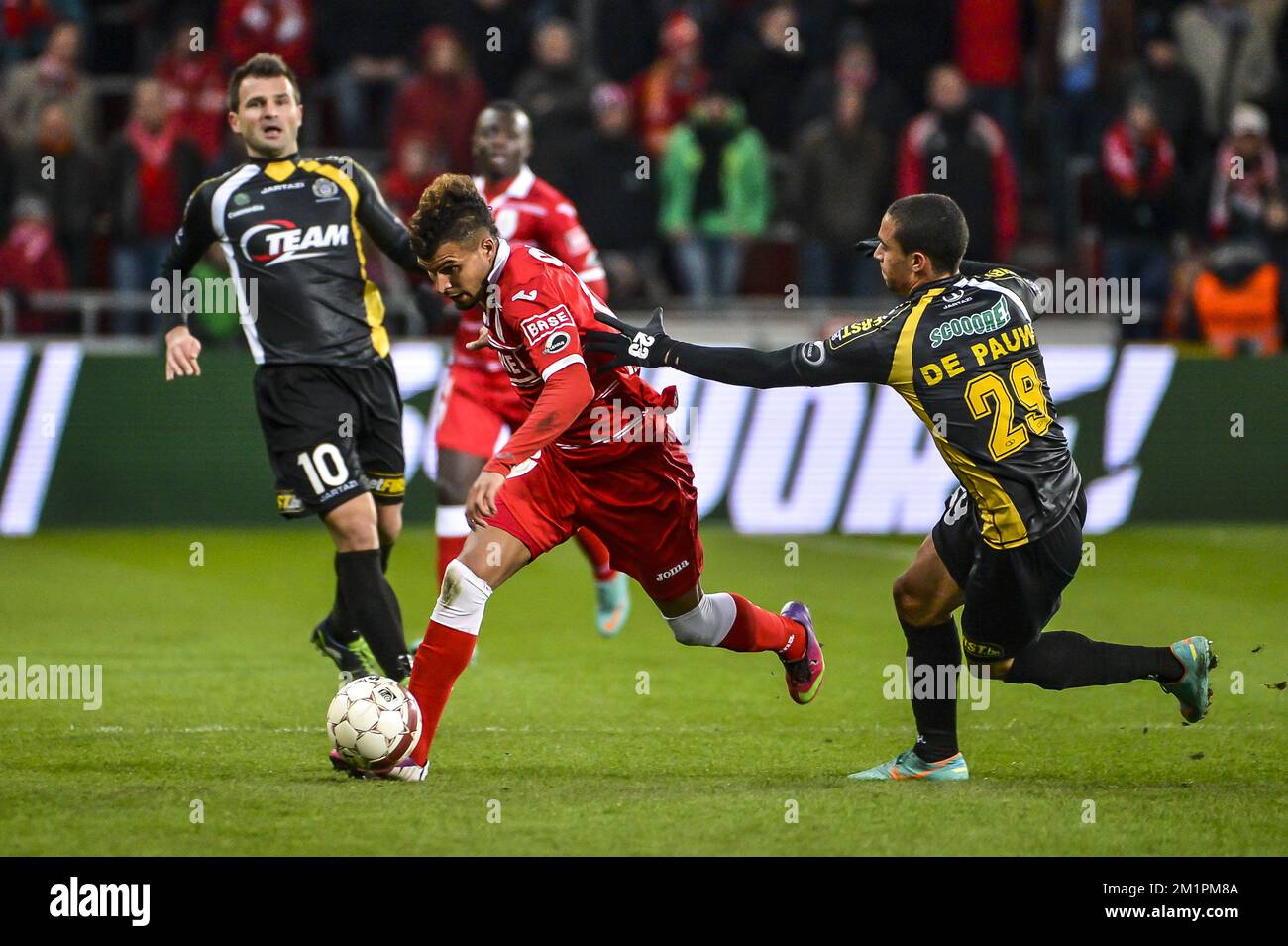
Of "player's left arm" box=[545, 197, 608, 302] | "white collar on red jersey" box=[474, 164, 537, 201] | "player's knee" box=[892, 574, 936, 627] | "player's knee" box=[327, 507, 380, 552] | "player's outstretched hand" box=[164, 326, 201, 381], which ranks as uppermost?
"white collar on red jersey" box=[474, 164, 537, 201]

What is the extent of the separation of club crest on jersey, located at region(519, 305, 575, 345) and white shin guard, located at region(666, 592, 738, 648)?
1259 millimetres

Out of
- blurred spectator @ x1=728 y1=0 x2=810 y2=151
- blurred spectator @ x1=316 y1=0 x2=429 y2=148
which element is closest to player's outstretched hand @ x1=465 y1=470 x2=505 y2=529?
blurred spectator @ x1=728 y1=0 x2=810 y2=151

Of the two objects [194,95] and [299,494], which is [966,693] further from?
[194,95]

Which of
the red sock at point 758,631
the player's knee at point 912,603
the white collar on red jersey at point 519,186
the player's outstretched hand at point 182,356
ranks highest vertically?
the white collar on red jersey at point 519,186

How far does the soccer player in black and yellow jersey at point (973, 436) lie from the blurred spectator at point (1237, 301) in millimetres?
9576

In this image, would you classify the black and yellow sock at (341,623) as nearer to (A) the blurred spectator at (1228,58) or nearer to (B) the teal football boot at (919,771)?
(B) the teal football boot at (919,771)

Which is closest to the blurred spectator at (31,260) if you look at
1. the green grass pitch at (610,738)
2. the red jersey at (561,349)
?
the green grass pitch at (610,738)

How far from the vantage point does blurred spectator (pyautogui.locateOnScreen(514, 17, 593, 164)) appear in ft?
50.4

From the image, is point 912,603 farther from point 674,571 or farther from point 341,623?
point 341,623

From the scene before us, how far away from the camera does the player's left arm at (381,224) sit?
7676mm

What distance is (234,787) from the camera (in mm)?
6074

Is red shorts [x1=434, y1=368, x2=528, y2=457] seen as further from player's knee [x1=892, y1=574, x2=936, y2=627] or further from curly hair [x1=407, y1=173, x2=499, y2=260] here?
player's knee [x1=892, y1=574, x2=936, y2=627]

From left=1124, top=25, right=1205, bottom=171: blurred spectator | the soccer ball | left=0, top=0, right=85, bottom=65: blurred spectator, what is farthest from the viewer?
left=0, top=0, right=85, bottom=65: blurred spectator

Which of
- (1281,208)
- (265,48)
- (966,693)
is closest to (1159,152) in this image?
(1281,208)
